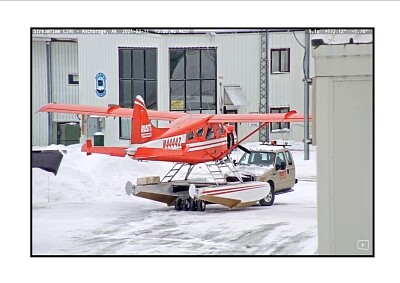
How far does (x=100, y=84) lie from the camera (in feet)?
24.8

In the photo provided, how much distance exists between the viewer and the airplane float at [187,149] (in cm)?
746

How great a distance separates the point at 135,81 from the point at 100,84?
0.31 metres

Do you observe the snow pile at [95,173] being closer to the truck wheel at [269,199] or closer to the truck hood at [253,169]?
the truck hood at [253,169]

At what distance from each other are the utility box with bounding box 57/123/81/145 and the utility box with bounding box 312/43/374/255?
2654mm

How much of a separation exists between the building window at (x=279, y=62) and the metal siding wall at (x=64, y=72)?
1.68 meters

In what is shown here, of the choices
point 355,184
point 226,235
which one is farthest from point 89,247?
point 355,184

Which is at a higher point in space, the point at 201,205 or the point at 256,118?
the point at 256,118

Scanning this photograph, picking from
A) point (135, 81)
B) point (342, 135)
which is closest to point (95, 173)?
point (135, 81)

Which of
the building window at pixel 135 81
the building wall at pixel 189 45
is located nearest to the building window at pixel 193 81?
the building wall at pixel 189 45

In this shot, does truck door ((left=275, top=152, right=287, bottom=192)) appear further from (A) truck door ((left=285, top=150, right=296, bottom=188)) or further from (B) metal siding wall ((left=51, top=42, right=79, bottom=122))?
(B) metal siding wall ((left=51, top=42, right=79, bottom=122))

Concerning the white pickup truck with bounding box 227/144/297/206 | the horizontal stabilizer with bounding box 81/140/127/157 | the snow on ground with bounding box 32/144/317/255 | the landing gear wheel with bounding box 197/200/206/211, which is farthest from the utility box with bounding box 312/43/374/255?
the horizontal stabilizer with bounding box 81/140/127/157

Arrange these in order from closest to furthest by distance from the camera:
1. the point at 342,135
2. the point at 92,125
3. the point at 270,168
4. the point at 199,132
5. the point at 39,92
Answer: the point at 342,135 < the point at 39,92 < the point at 92,125 < the point at 199,132 < the point at 270,168

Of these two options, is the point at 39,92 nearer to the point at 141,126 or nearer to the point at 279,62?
the point at 141,126

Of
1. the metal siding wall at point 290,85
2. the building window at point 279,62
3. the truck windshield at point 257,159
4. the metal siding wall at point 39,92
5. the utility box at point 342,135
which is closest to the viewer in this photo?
the utility box at point 342,135
